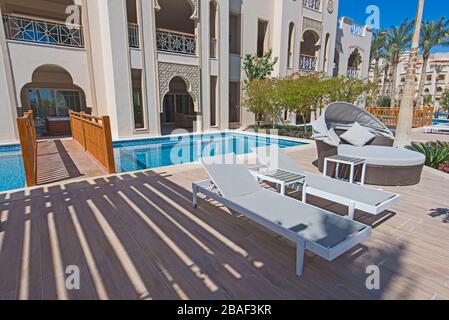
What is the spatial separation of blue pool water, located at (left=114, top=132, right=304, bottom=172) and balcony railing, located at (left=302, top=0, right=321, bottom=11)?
35.0ft

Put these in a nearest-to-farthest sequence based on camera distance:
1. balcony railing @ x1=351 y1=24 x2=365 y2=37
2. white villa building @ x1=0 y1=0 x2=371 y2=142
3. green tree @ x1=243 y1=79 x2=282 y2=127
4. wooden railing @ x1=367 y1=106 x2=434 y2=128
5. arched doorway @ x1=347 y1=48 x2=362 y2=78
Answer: white villa building @ x1=0 y1=0 x2=371 y2=142
green tree @ x1=243 y1=79 x2=282 y2=127
wooden railing @ x1=367 y1=106 x2=434 y2=128
balcony railing @ x1=351 y1=24 x2=365 y2=37
arched doorway @ x1=347 y1=48 x2=362 y2=78

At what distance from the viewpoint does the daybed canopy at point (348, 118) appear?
663 centimetres

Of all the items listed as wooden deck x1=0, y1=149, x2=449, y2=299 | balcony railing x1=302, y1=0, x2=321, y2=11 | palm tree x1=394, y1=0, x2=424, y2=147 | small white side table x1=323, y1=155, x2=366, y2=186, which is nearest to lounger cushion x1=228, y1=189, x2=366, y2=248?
wooden deck x1=0, y1=149, x2=449, y2=299

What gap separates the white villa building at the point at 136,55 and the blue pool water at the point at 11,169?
1.14 m

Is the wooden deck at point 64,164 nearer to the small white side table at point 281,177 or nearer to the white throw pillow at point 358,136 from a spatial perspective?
the small white side table at point 281,177

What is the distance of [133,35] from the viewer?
37.8ft

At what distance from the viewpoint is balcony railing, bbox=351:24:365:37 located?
22.0 meters

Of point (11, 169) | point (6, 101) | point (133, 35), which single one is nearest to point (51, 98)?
point (6, 101)

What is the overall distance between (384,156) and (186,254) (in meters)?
4.28

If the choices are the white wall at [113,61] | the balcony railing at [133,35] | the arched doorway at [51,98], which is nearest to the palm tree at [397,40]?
the balcony railing at [133,35]

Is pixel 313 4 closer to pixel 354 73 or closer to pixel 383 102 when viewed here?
pixel 354 73

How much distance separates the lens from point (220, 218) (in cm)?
358

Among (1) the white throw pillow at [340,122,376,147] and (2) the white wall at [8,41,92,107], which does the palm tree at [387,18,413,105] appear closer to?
(1) the white throw pillow at [340,122,376,147]

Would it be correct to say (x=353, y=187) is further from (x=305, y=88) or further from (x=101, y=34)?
(x=101, y=34)
